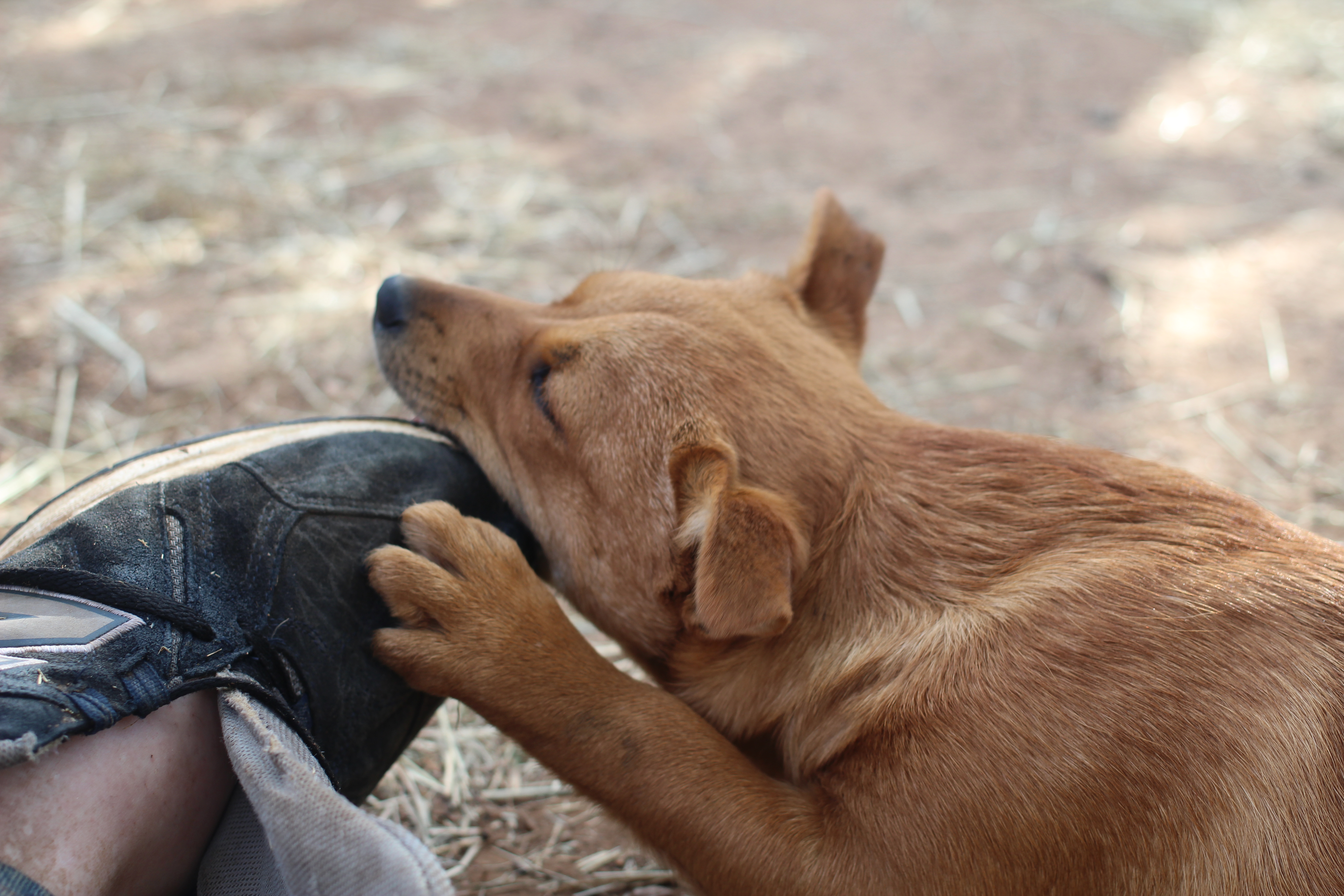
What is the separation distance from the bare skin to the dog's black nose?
132 centimetres

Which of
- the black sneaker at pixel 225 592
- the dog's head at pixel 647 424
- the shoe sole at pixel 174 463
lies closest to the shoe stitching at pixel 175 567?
the black sneaker at pixel 225 592

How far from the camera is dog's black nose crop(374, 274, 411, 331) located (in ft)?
10.1

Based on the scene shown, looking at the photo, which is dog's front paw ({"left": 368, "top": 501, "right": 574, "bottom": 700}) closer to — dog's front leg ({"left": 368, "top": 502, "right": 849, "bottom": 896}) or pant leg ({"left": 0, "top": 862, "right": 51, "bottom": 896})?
dog's front leg ({"left": 368, "top": 502, "right": 849, "bottom": 896})

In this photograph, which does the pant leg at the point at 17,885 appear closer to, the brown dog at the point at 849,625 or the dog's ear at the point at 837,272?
the brown dog at the point at 849,625

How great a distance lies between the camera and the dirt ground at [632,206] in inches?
170

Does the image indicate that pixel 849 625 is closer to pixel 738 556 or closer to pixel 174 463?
pixel 738 556

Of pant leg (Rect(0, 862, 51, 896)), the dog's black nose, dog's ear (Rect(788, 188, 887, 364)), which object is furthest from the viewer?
dog's ear (Rect(788, 188, 887, 364))

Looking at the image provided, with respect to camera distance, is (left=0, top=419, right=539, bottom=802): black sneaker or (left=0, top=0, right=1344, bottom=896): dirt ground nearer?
(left=0, top=419, right=539, bottom=802): black sneaker

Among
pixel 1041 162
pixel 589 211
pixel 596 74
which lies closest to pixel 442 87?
pixel 596 74

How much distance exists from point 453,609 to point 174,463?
79cm

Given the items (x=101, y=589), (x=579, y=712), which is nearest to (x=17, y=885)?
(x=101, y=589)

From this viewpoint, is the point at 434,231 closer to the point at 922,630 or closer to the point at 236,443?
the point at 236,443

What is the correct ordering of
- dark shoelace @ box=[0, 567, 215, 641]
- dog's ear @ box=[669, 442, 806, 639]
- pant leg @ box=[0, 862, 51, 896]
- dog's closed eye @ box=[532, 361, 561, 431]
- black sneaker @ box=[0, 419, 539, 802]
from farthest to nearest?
dog's closed eye @ box=[532, 361, 561, 431] → dog's ear @ box=[669, 442, 806, 639] → dark shoelace @ box=[0, 567, 215, 641] → black sneaker @ box=[0, 419, 539, 802] → pant leg @ box=[0, 862, 51, 896]

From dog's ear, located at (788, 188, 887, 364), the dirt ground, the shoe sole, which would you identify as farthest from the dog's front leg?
dog's ear, located at (788, 188, 887, 364)
